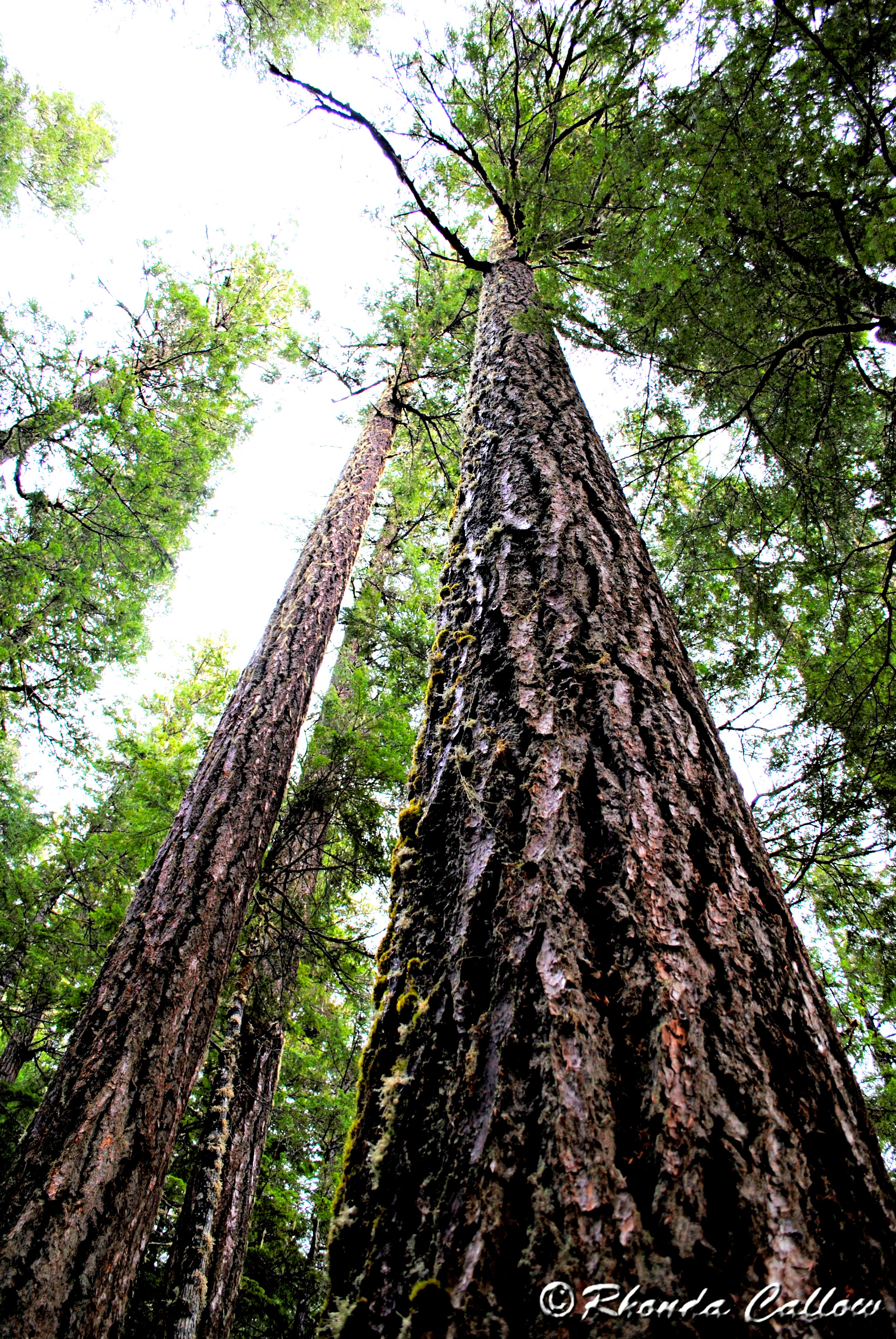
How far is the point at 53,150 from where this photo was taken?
13180 millimetres

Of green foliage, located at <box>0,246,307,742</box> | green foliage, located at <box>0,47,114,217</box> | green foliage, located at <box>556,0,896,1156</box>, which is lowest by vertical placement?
green foliage, located at <box>556,0,896,1156</box>

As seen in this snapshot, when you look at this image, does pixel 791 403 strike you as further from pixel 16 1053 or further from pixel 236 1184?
pixel 16 1053

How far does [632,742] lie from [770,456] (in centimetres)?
488

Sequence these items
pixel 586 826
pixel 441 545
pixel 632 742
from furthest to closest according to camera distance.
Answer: pixel 441 545
pixel 632 742
pixel 586 826

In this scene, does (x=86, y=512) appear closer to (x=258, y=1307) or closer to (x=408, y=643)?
(x=408, y=643)

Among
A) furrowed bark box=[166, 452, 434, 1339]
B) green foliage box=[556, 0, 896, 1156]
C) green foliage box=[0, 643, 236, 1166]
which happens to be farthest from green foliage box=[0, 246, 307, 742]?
green foliage box=[556, 0, 896, 1156]

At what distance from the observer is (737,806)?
129cm

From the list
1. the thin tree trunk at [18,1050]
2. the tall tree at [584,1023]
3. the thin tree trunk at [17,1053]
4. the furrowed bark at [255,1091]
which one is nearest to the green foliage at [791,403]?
the tall tree at [584,1023]

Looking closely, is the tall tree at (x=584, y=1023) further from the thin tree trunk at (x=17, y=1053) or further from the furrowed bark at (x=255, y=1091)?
the thin tree trunk at (x=17, y=1053)

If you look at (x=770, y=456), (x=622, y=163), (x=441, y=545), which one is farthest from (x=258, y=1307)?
(x=622, y=163)

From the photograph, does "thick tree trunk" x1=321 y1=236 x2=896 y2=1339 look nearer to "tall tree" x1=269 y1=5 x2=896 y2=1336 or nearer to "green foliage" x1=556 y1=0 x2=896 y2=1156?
"tall tree" x1=269 y1=5 x2=896 y2=1336

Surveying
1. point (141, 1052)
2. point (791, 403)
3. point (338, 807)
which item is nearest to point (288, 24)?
point (791, 403)

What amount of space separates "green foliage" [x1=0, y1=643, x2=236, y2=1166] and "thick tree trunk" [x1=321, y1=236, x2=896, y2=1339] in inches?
178

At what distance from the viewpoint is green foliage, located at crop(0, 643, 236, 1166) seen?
509 centimetres
